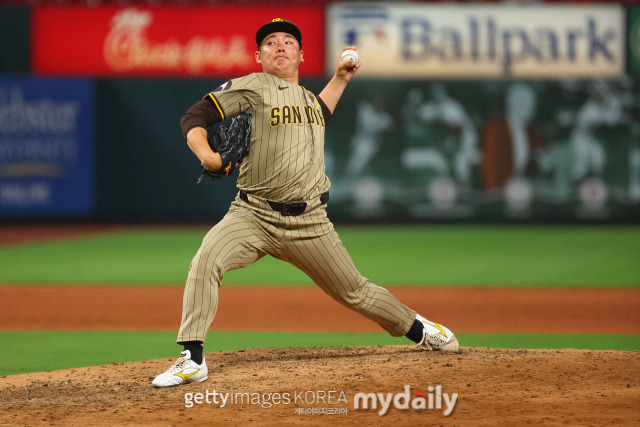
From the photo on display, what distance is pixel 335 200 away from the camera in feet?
55.9

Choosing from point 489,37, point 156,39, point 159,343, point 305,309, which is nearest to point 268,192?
point 159,343

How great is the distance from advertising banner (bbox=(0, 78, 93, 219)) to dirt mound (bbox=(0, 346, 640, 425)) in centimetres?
1229

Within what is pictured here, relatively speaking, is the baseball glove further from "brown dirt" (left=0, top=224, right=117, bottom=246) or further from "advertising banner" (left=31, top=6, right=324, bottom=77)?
"advertising banner" (left=31, top=6, right=324, bottom=77)

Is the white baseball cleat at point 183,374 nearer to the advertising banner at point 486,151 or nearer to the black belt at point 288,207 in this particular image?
the black belt at point 288,207

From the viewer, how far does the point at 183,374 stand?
15.3 feet

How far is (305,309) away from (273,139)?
3592 millimetres

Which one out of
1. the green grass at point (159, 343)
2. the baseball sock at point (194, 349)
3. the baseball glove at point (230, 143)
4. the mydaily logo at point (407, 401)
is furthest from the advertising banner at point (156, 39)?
the mydaily logo at point (407, 401)

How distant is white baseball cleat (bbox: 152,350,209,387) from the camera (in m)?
4.66

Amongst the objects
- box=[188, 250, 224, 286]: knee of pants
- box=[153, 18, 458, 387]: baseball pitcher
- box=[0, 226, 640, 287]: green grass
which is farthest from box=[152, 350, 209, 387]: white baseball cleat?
box=[0, 226, 640, 287]: green grass

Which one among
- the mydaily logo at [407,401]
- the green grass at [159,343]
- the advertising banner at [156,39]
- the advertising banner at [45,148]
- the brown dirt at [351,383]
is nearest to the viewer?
A: the brown dirt at [351,383]

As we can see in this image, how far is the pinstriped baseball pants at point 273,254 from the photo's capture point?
4703 mm

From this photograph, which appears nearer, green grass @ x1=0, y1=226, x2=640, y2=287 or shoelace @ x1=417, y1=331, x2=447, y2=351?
shoelace @ x1=417, y1=331, x2=447, y2=351

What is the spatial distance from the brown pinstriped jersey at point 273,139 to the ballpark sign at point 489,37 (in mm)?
13891

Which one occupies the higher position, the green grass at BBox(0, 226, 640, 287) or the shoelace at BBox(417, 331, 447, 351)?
the shoelace at BBox(417, 331, 447, 351)
